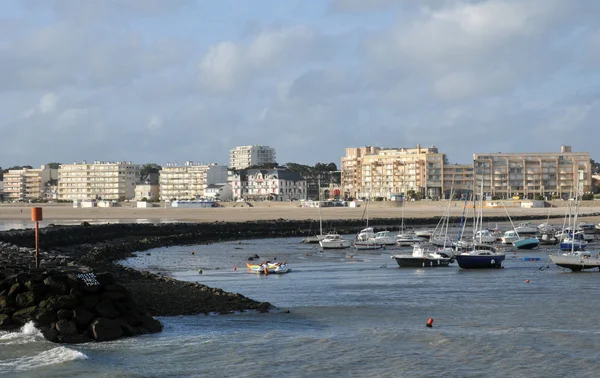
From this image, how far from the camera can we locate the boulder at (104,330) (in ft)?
68.8

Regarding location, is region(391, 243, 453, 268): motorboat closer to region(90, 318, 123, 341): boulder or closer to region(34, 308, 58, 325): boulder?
region(90, 318, 123, 341): boulder

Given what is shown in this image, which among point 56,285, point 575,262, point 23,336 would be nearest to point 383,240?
point 575,262

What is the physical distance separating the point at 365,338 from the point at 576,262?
22.7 m

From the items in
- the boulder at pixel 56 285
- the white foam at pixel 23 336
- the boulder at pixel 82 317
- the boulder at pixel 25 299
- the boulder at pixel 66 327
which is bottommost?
the white foam at pixel 23 336

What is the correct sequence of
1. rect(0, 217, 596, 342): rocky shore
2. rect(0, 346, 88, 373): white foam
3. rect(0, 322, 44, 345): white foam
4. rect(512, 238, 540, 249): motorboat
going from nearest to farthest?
rect(0, 346, 88, 373): white foam < rect(0, 322, 44, 345): white foam < rect(0, 217, 596, 342): rocky shore < rect(512, 238, 540, 249): motorboat

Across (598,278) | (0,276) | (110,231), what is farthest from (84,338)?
(110,231)

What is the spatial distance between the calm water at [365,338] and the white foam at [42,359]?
2 cm

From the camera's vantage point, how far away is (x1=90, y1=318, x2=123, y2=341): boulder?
68.8ft

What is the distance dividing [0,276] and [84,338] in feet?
13.9

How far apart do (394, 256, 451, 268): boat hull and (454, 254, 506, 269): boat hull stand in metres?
2.28

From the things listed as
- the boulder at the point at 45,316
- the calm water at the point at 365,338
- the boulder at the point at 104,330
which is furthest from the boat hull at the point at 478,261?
the boulder at the point at 45,316

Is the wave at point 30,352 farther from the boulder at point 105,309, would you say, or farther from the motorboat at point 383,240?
the motorboat at point 383,240

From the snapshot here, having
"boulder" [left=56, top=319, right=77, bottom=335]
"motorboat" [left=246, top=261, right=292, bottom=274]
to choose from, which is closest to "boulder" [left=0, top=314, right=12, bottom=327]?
"boulder" [left=56, top=319, right=77, bottom=335]

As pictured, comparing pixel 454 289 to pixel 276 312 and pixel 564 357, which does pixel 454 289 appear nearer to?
pixel 276 312
